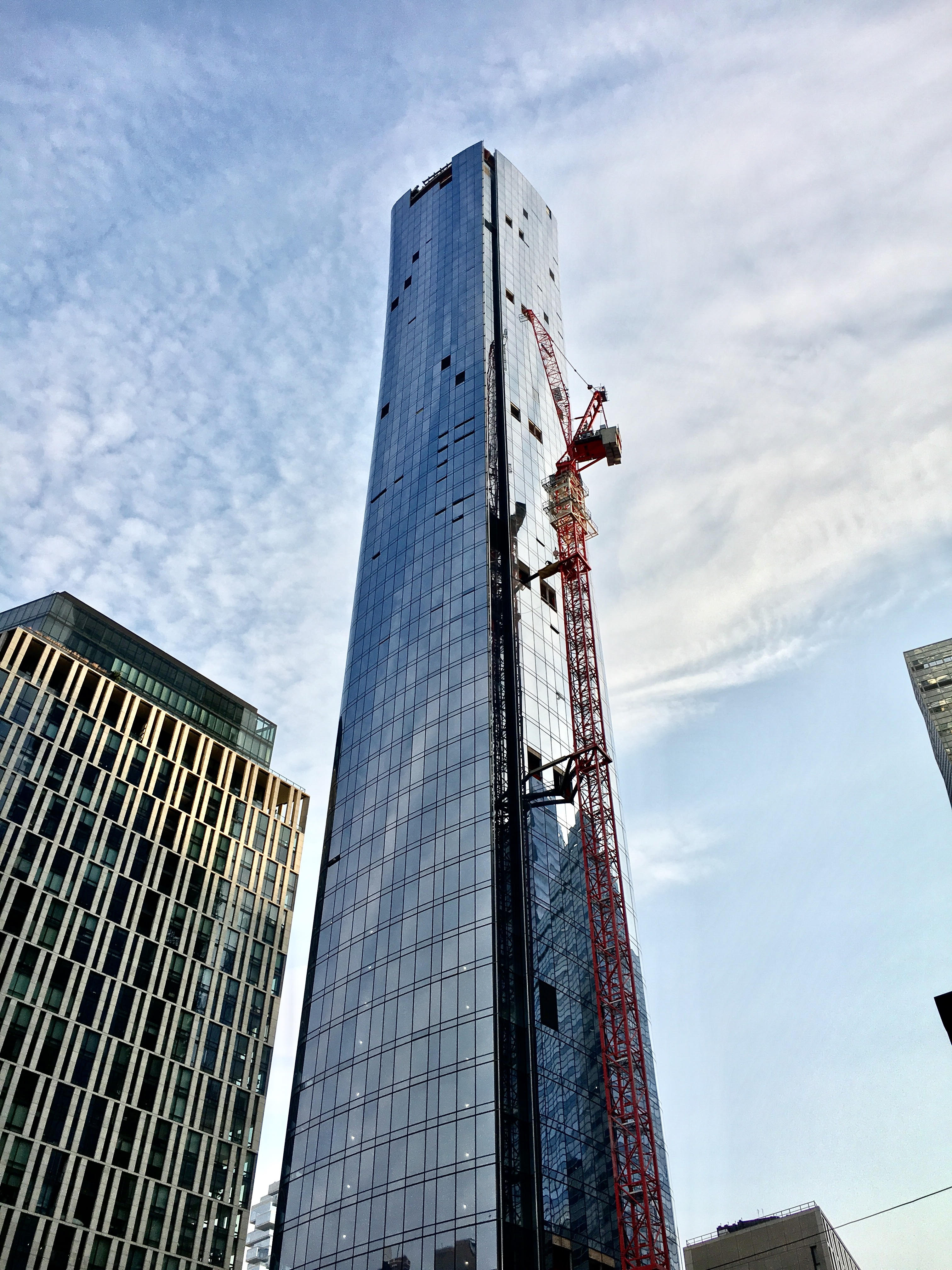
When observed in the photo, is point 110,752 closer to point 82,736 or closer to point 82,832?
point 82,736

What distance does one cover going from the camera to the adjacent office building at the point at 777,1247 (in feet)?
438

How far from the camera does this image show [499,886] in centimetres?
8556

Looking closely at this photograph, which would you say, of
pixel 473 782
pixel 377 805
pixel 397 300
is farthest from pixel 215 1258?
pixel 397 300

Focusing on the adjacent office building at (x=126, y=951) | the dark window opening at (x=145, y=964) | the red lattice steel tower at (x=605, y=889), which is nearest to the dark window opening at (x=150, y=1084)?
the adjacent office building at (x=126, y=951)

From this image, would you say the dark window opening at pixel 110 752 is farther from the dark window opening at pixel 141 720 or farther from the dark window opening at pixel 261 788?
the dark window opening at pixel 261 788

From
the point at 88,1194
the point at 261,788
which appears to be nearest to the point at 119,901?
the point at 88,1194

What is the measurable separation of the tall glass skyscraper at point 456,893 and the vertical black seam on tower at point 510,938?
174 mm

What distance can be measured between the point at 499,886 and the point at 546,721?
2073 cm

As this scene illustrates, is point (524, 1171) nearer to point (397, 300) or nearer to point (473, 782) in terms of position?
point (473, 782)

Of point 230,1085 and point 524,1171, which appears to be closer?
point 524,1171

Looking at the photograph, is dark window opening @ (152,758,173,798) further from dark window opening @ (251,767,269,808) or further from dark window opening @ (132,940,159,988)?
dark window opening @ (132,940,159,988)

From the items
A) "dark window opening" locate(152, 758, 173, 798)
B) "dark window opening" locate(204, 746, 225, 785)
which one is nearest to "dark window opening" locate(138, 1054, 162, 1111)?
"dark window opening" locate(152, 758, 173, 798)

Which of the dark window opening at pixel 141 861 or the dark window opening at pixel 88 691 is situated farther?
the dark window opening at pixel 88 691

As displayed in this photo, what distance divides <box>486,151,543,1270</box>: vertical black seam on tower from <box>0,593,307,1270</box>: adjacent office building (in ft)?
150
